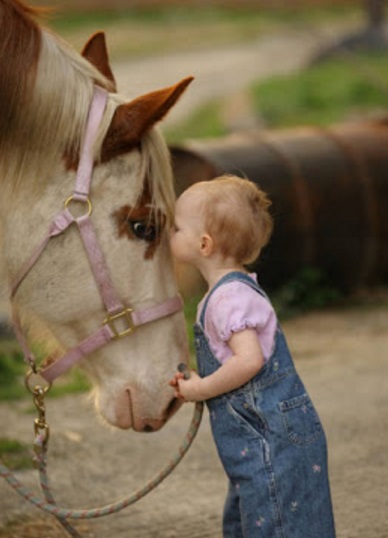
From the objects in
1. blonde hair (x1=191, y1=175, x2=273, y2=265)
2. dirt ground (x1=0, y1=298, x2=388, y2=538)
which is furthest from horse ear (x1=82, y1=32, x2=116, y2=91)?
dirt ground (x1=0, y1=298, x2=388, y2=538)

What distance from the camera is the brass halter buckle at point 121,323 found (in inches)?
122

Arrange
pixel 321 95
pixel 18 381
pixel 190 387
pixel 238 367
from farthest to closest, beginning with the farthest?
pixel 321 95 → pixel 18 381 → pixel 190 387 → pixel 238 367

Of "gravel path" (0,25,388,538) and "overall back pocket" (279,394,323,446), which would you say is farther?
"gravel path" (0,25,388,538)

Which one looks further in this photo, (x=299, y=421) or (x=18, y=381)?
(x=18, y=381)

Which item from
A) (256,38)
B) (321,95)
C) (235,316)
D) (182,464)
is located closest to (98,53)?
(235,316)

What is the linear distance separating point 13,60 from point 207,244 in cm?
64

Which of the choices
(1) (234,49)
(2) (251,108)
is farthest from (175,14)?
(2) (251,108)

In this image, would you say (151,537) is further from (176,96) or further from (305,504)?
(176,96)

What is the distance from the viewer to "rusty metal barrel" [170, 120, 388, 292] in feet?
23.3

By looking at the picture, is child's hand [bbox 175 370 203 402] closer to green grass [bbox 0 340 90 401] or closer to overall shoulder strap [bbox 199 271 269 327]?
overall shoulder strap [bbox 199 271 269 327]

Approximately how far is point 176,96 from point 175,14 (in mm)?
24033

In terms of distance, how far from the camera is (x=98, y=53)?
3.44m

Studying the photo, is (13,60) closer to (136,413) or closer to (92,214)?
(92,214)

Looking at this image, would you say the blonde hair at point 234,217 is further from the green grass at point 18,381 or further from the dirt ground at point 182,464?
the green grass at point 18,381
